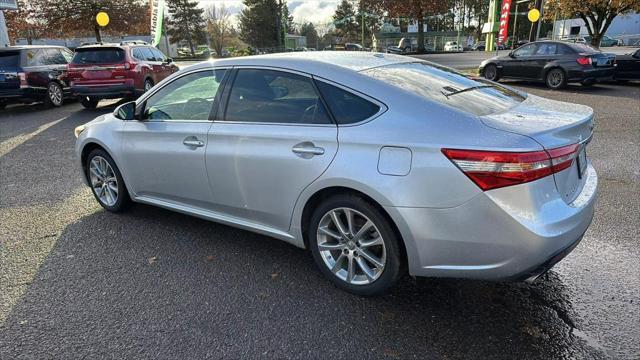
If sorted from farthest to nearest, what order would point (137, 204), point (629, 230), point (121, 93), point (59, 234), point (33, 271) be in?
point (121, 93)
point (137, 204)
point (59, 234)
point (629, 230)
point (33, 271)

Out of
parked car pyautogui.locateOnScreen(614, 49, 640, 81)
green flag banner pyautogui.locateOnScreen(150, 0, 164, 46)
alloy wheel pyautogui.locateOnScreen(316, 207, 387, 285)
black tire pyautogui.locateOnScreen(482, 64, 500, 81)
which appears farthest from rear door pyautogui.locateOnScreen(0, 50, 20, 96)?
parked car pyautogui.locateOnScreen(614, 49, 640, 81)

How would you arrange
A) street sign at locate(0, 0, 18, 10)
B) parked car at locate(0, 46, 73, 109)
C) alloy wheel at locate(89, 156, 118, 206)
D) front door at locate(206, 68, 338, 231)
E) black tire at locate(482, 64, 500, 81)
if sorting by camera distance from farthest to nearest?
street sign at locate(0, 0, 18, 10)
black tire at locate(482, 64, 500, 81)
parked car at locate(0, 46, 73, 109)
alloy wheel at locate(89, 156, 118, 206)
front door at locate(206, 68, 338, 231)

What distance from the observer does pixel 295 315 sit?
9.77 ft

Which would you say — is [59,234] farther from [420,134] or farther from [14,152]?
[14,152]

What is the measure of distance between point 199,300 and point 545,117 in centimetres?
257

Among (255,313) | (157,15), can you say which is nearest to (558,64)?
(255,313)

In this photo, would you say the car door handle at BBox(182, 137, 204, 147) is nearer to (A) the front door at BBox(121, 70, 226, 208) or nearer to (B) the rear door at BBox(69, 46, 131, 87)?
(A) the front door at BBox(121, 70, 226, 208)

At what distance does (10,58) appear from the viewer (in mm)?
11906

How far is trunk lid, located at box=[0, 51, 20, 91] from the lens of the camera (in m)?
11.7

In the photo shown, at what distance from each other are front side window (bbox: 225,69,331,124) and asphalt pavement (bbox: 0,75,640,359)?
1.17 metres

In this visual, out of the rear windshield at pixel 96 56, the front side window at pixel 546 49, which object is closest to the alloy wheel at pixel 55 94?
→ the rear windshield at pixel 96 56

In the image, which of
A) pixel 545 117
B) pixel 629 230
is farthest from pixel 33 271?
pixel 629 230

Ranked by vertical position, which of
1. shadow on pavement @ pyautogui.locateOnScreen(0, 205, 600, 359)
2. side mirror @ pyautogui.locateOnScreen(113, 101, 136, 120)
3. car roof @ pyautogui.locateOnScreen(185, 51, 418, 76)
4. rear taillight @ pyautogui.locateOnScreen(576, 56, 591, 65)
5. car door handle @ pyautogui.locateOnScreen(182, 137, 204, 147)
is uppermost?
car roof @ pyautogui.locateOnScreen(185, 51, 418, 76)

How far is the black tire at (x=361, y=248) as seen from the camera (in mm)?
2859
